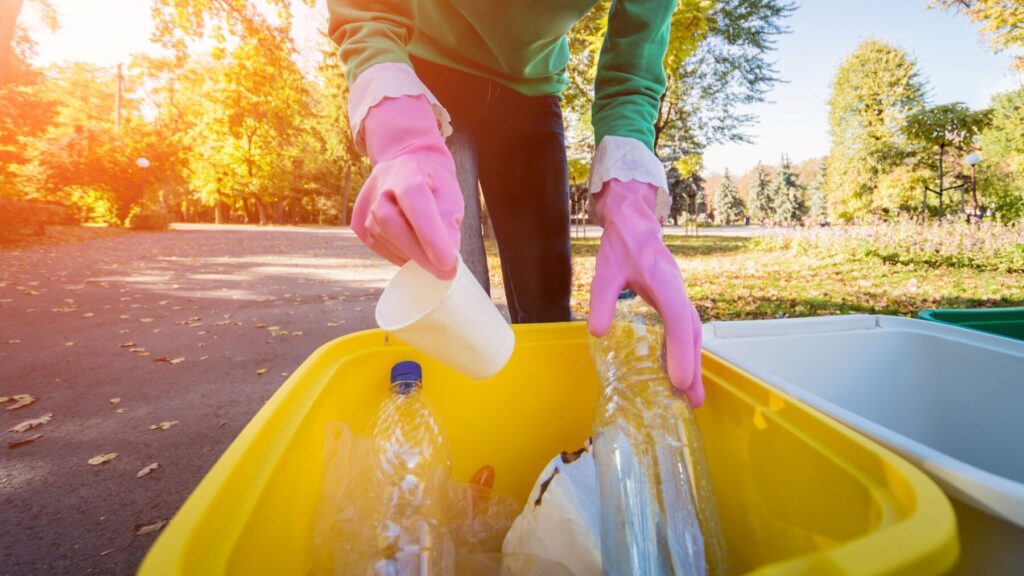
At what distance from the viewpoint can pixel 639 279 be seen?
2.96ft

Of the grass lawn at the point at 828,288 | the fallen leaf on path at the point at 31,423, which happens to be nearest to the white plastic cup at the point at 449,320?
the fallen leaf on path at the point at 31,423

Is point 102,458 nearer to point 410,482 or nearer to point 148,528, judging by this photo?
point 148,528

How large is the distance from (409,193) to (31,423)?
2528mm

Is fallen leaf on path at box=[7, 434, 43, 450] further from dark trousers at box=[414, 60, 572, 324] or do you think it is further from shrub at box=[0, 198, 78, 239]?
shrub at box=[0, 198, 78, 239]

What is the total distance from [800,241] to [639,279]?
10.1 meters

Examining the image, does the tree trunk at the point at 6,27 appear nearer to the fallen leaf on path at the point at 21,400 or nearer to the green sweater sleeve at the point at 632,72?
the fallen leaf on path at the point at 21,400

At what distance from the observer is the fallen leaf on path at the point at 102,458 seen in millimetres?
1798

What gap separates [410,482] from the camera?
101 cm

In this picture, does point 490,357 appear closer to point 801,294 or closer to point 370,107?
point 370,107

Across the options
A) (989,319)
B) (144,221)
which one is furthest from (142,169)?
(989,319)

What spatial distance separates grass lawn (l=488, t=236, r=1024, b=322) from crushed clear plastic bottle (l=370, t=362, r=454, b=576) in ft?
8.74

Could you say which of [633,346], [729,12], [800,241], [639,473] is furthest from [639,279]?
[729,12]

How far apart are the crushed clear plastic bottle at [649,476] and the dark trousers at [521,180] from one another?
0.46 metres

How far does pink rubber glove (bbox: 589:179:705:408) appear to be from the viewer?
2.69 ft
